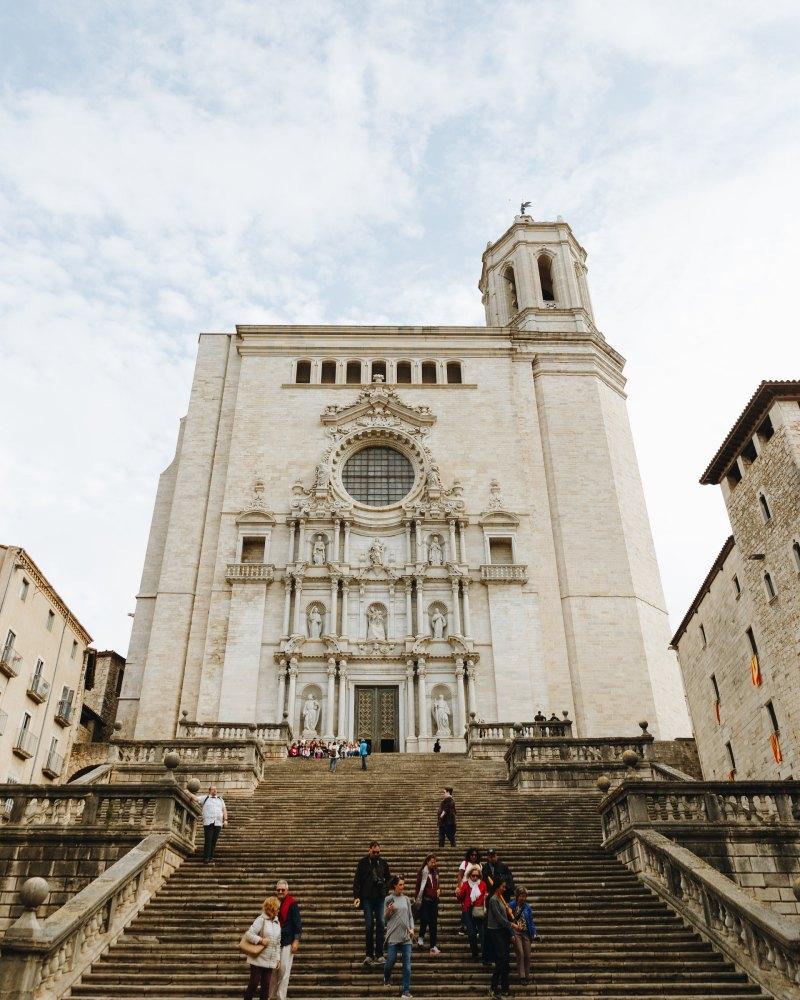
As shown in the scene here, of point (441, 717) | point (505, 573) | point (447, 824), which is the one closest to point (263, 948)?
point (447, 824)

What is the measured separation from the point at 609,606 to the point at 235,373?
18.1 metres

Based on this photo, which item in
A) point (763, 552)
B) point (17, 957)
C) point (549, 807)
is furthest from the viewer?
point (763, 552)

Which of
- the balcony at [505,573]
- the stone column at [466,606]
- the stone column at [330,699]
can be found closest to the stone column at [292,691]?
the stone column at [330,699]

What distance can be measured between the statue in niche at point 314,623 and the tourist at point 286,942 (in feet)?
67.1

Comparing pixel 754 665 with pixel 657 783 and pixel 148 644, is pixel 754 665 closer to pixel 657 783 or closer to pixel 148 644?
pixel 657 783

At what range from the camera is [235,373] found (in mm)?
35812

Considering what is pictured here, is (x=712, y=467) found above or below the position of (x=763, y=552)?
above

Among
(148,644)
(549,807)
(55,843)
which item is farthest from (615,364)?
(55,843)

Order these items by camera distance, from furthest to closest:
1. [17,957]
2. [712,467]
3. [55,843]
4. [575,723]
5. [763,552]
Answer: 1. [575,723]
2. [712,467]
3. [763,552]
4. [55,843]
5. [17,957]

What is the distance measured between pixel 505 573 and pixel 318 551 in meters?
6.80

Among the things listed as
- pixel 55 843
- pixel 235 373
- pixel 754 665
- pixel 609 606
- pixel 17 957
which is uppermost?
pixel 235 373

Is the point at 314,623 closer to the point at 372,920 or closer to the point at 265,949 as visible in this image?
the point at 372,920

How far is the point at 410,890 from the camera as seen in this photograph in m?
11.7

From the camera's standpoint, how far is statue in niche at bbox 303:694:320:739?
27.0m
